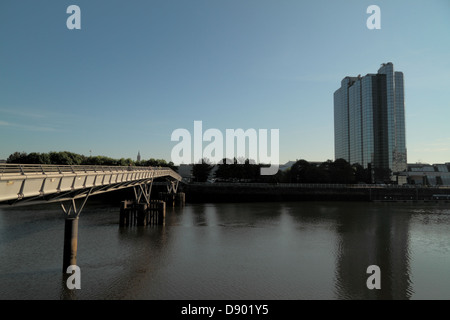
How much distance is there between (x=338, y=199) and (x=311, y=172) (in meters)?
19.4

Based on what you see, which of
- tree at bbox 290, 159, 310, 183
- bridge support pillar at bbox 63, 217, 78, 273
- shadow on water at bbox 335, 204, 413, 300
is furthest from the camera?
tree at bbox 290, 159, 310, 183

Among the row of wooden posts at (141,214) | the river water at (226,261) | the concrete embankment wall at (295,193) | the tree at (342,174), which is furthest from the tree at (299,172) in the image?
the row of wooden posts at (141,214)

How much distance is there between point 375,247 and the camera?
93.9 feet

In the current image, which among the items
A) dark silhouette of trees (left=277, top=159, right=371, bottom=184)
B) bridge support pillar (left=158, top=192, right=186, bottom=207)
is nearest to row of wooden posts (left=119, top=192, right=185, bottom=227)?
bridge support pillar (left=158, top=192, right=186, bottom=207)

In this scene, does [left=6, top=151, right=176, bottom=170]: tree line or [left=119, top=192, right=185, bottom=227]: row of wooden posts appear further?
[left=6, top=151, right=176, bottom=170]: tree line

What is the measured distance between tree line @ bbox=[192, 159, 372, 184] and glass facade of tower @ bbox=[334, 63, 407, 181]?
121 ft

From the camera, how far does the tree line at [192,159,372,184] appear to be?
9925cm

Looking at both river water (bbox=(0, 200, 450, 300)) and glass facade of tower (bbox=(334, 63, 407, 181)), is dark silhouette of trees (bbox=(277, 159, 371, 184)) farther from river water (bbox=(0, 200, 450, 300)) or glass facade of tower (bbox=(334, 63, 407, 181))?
river water (bbox=(0, 200, 450, 300))

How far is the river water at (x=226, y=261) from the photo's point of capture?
17438mm

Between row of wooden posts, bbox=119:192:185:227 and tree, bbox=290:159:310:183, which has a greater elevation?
tree, bbox=290:159:310:183

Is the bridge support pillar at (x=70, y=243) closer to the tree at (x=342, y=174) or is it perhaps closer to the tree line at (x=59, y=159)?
the tree line at (x=59, y=159)

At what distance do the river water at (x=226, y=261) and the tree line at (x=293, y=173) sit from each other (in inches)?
2319

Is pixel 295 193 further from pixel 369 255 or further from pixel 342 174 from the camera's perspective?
pixel 369 255
